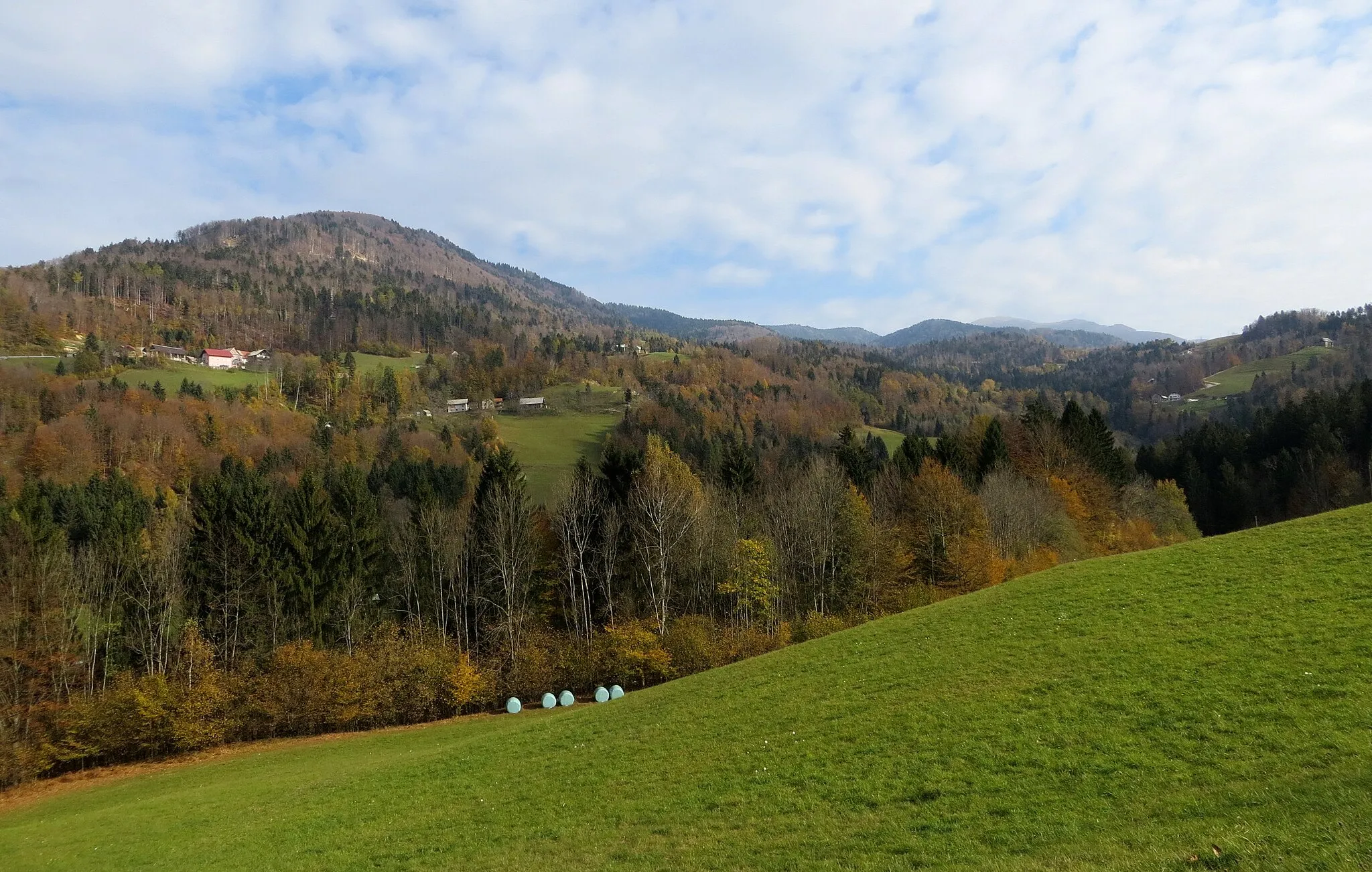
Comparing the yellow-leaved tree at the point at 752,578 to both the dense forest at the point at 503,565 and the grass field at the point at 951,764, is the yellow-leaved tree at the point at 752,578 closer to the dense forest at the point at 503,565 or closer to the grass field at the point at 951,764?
the dense forest at the point at 503,565

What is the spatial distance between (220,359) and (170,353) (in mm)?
16823

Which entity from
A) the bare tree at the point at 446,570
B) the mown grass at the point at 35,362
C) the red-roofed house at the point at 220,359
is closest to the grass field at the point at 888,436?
the bare tree at the point at 446,570

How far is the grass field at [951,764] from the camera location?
34.8 ft

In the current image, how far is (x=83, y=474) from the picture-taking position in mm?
92312

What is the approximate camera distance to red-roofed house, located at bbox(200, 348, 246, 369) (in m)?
175

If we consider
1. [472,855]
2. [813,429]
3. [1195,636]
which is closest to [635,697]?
[472,855]

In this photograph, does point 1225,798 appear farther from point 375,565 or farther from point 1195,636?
point 375,565

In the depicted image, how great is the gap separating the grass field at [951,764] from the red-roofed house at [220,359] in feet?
586

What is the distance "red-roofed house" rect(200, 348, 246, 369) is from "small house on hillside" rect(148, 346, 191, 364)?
4138 mm

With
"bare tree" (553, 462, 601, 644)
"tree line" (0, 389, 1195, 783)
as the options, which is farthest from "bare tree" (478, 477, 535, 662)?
"bare tree" (553, 462, 601, 644)

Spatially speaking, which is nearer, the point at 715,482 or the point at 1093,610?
the point at 1093,610

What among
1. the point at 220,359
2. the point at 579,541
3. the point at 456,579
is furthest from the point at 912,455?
the point at 220,359

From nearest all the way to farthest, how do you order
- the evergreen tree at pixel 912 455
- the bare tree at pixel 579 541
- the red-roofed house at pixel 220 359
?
the bare tree at pixel 579 541
the evergreen tree at pixel 912 455
the red-roofed house at pixel 220 359

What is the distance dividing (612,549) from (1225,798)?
45650mm
